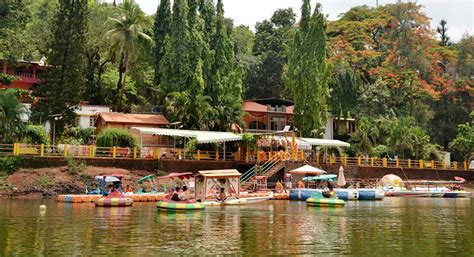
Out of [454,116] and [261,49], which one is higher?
[261,49]

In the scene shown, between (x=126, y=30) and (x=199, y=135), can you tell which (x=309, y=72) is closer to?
(x=199, y=135)

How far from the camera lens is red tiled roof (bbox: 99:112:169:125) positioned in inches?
2130

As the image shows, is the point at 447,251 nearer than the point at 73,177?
Yes

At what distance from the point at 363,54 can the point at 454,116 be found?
581 inches

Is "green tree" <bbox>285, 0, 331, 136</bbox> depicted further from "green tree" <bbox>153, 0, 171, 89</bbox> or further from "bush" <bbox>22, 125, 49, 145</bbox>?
"bush" <bbox>22, 125, 49, 145</bbox>

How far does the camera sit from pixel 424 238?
2128 cm

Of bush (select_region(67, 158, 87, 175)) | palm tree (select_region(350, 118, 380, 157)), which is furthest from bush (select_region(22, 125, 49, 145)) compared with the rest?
palm tree (select_region(350, 118, 380, 157))

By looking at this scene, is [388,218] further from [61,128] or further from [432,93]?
[432,93]

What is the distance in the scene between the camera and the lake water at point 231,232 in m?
17.8

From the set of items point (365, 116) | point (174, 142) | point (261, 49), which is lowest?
point (174, 142)

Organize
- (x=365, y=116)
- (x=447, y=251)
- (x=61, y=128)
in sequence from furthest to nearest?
(x=365, y=116), (x=61, y=128), (x=447, y=251)

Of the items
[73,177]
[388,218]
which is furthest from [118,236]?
[73,177]

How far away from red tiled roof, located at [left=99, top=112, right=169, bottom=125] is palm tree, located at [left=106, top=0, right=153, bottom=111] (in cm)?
574

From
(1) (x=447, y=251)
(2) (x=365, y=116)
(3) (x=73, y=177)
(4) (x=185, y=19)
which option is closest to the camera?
(1) (x=447, y=251)
